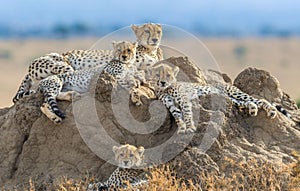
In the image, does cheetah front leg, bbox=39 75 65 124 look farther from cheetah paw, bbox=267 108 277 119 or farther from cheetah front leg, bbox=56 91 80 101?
cheetah paw, bbox=267 108 277 119

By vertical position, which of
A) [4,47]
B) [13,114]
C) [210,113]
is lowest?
[4,47]

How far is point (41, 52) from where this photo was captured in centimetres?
4425

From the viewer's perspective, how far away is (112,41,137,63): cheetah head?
823cm

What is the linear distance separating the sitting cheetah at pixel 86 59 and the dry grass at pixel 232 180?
164cm

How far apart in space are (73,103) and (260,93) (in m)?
1.86

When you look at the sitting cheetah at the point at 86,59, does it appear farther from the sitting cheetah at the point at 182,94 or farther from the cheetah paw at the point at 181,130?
the cheetah paw at the point at 181,130

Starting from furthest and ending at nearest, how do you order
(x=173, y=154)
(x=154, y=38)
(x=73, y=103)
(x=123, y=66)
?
(x=154, y=38), (x=123, y=66), (x=73, y=103), (x=173, y=154)

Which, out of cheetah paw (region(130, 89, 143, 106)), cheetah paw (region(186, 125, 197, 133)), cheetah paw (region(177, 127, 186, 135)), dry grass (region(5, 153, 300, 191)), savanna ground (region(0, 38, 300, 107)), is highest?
cheetah paw (region(130, 89, 143, 106))

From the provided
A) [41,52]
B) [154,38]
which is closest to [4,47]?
[41,52]

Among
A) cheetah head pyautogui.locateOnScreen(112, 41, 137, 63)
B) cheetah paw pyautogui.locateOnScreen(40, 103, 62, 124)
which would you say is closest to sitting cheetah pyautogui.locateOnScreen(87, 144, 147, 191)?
cheetah paw pyautogui.locateOnScreen(40, 103, 62, 124)

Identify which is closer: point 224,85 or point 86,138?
point 86,138

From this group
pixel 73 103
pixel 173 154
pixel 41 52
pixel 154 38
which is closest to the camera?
pixel 173 154

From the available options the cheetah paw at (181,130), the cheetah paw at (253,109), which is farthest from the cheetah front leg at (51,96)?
the cheetah paw at (253,109)

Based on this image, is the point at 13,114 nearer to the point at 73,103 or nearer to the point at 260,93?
the point at 73,103
